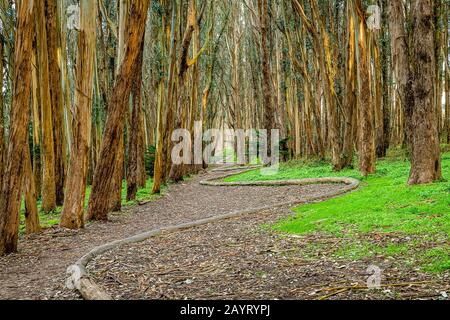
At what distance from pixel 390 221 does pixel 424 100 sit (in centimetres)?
371

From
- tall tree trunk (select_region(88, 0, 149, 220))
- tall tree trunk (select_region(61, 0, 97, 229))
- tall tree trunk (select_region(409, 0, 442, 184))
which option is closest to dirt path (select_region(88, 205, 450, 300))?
tall tree trunk (select_region(61, 0, 97, 229))

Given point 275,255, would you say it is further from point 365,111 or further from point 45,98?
point 365,111

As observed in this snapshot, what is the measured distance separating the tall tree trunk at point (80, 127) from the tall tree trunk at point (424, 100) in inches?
260

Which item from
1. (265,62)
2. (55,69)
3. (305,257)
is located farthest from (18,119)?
(265,62)

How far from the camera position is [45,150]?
10.3 m

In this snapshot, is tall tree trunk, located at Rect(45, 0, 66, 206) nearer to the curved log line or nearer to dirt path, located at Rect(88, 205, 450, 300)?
the curved log line

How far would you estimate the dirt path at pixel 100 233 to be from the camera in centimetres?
484

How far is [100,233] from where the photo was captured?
8.10 metres

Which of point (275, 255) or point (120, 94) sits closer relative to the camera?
point (275, 255)

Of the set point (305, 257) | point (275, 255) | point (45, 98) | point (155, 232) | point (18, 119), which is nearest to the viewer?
point (305, 257)

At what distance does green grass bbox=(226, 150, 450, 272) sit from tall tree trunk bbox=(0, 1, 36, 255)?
406 centimetres

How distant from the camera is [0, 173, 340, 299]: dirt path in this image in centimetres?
484

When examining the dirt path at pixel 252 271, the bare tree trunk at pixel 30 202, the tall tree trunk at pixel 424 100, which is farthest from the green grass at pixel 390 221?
the bare tree trunk at pixel 30 202

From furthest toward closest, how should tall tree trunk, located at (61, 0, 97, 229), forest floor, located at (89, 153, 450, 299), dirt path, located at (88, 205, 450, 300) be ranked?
tall tree trunk, located at (61, 0, 97, 229) → forest floor, located at (89, 153, 450, 299) → dirt path, located at (88, 205, 450, 300)
